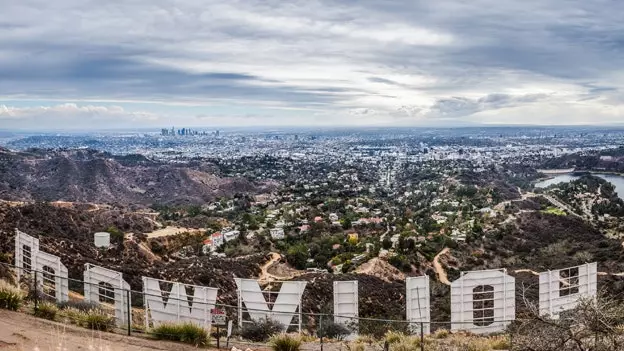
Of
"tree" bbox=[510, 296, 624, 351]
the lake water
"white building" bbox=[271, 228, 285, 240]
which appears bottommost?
the lake water

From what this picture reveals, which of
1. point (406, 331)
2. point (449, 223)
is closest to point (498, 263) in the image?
point (449, 223)

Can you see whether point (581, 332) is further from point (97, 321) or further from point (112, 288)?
point (112, 288)

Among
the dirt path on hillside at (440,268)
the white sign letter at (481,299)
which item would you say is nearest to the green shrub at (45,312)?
the white sign letter at (481,299)

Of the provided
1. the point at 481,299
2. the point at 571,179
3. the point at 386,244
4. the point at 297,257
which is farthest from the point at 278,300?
the point at 571,179

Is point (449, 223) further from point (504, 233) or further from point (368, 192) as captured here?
point (368, 192)

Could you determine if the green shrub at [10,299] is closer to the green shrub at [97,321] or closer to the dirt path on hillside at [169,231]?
the green shrub at [97,321]

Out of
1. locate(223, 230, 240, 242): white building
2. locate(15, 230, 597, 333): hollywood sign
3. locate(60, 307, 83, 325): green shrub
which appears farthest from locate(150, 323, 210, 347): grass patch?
locate(223, 230, 240, 242): white building

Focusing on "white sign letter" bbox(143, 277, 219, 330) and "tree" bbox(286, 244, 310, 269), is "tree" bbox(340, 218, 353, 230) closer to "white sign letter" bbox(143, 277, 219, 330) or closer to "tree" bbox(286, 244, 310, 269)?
"tree" bbox(286, 244, 310, 269)
